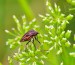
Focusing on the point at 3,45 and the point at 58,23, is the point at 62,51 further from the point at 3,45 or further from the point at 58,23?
the point at 3,45

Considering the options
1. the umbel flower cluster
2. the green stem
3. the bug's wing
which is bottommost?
the umbel flower cluster

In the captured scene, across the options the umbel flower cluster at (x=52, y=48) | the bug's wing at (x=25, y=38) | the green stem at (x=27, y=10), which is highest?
the green stem at (x=27, y=10)

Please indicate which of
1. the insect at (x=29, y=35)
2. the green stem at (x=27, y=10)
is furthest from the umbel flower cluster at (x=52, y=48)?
the green stem at (x=27, y=10)

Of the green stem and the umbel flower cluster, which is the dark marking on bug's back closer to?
the umbel flower cluster

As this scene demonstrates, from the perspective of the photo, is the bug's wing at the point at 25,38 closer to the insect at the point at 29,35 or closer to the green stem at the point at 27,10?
the insect at the point at 29,35

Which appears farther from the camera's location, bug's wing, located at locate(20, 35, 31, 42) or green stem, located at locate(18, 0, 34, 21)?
green stem, located at locate(18, 0, 34, 21)

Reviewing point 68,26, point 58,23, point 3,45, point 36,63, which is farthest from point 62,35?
point 3,45

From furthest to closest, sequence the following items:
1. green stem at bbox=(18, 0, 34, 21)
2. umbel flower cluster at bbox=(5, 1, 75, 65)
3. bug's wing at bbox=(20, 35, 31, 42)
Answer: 1. green stem at bbox=(18, 0, 34, 21)
2. bug's wing at bbox=(20, 35, 31, 42)
3. umbel flower cluster at bbox=(5, 1, 75, 65)

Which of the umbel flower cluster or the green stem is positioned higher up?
the green stem

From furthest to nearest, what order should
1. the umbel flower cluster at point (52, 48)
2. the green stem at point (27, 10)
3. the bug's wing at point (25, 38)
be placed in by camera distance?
the green stem at point (27, 10) < the bug's wing at point (25, 38) < the umbel flower cluster at point (52, 48)

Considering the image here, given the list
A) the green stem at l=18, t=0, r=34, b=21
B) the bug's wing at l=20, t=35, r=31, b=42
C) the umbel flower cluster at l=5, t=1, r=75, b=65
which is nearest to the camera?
the umbel flower cluster at l=5, t=1, r=75, b=65

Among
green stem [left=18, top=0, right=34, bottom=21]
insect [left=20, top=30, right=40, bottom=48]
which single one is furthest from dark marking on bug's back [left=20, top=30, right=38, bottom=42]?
green stem [left=18, top=0, right=34, bottom=21]
